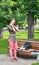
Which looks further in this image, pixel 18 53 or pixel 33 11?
pixel 33 11

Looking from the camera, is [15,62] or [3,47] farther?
[3,47]

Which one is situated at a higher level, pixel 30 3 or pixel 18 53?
pixel 30 3

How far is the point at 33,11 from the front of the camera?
1603 centimetres

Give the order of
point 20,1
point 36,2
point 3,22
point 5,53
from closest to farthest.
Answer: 1. point 5,53
2. point 36,2
3. point 20,1
4. point 3,22

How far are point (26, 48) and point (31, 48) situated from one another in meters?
0.25

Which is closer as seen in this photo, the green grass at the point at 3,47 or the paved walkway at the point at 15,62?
the paved walkway at the point at 15,62

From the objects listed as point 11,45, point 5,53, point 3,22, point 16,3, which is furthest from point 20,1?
point 11,45

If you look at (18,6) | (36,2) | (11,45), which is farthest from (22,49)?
(18,6)

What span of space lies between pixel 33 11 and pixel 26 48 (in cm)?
492

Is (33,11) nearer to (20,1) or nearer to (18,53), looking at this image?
(20,1)

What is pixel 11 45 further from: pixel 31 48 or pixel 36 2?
pixel 36 2

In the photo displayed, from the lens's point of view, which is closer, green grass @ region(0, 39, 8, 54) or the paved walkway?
the paved walkway

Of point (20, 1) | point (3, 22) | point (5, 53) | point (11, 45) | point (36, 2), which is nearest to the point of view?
point (11, 45)

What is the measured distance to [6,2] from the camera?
17172 millimetres
